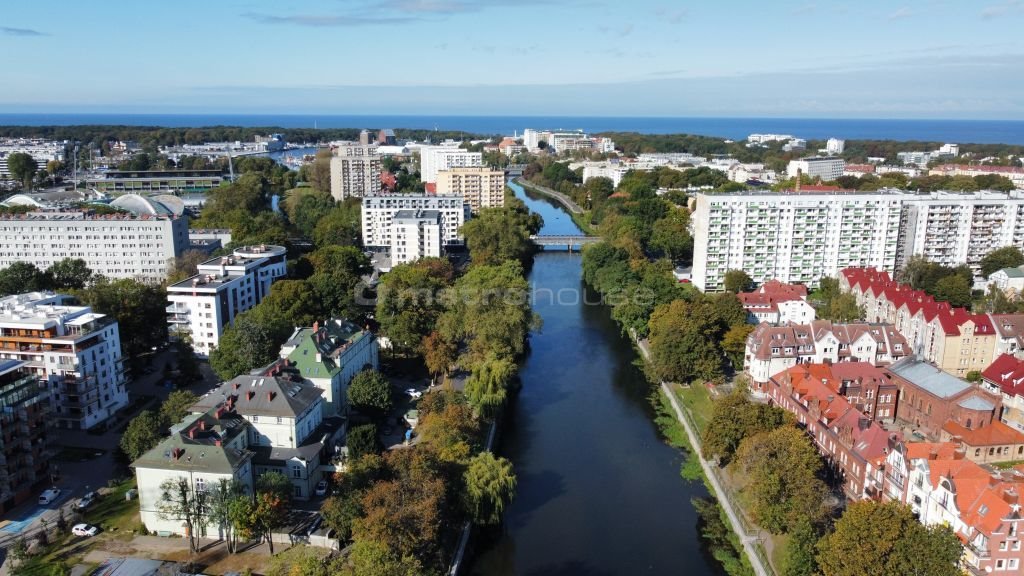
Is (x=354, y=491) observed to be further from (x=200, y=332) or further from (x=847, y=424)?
(x=200, y=332)

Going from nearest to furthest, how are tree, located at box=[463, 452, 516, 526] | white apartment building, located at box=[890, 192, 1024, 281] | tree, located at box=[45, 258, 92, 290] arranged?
tree, located at box=[463, 452, 516, 526] → tree, located at box=[45, 258, 92, 290] → white apartment building, located at box=[890, 192, 1024, 281]

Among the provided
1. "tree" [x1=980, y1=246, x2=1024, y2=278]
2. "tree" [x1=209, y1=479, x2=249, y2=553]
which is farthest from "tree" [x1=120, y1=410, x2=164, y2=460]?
"tree" [x1=980, y1=246, x2=1024, y2=278]

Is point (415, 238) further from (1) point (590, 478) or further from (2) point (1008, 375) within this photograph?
(2) point (1008, 375)

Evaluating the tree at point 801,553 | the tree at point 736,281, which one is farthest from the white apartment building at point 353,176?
the tree at point 801,553

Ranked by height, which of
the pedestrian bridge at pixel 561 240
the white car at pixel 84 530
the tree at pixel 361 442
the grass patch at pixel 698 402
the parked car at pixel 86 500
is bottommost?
the white car at pixel 84 530

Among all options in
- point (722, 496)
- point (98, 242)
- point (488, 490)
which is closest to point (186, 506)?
point (488, 490)

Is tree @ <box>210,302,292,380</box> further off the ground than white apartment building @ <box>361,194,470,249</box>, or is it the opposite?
white apartment building @ <box>361,194,470,249</box>

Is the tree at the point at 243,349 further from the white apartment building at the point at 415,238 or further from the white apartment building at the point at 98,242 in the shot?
the white apartment building at the point at 415,238

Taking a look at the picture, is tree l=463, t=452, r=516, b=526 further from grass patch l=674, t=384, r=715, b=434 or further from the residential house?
the residential house
